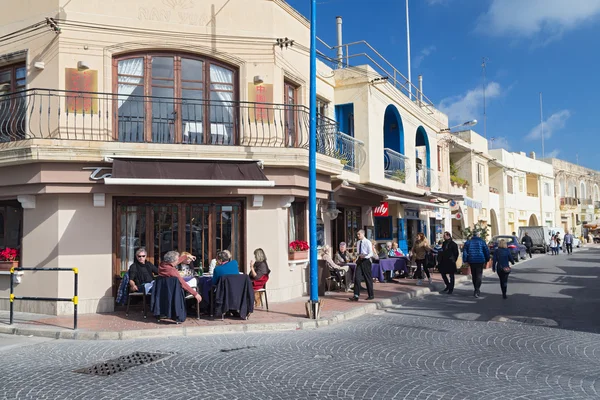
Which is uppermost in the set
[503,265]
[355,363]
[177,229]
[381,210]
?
[381,210]

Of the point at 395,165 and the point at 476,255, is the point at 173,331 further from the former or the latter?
the point at 395,165

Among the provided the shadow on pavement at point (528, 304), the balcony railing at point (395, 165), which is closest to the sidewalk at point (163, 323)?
the shadow on pavement at point (528, 304)

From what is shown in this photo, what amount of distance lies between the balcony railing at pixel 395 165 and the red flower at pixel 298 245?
6.62 metres

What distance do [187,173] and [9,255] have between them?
428 cm

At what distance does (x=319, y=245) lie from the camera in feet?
49.1

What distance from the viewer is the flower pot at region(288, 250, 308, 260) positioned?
12.6 m

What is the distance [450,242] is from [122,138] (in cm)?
869

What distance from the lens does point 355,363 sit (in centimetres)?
664

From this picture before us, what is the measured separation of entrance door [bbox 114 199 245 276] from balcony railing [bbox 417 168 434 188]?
39.7 feet

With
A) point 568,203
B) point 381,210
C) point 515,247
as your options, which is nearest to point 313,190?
point 381,210

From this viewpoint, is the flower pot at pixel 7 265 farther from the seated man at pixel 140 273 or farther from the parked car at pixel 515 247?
the parked car at pixel 515 247

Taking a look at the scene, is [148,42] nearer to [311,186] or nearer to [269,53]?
[269,53]

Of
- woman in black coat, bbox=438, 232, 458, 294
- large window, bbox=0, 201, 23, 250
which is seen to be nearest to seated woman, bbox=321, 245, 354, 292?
woman in black coat, bbox=438, 232, 458, 294

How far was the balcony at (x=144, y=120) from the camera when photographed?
35.9 feet
